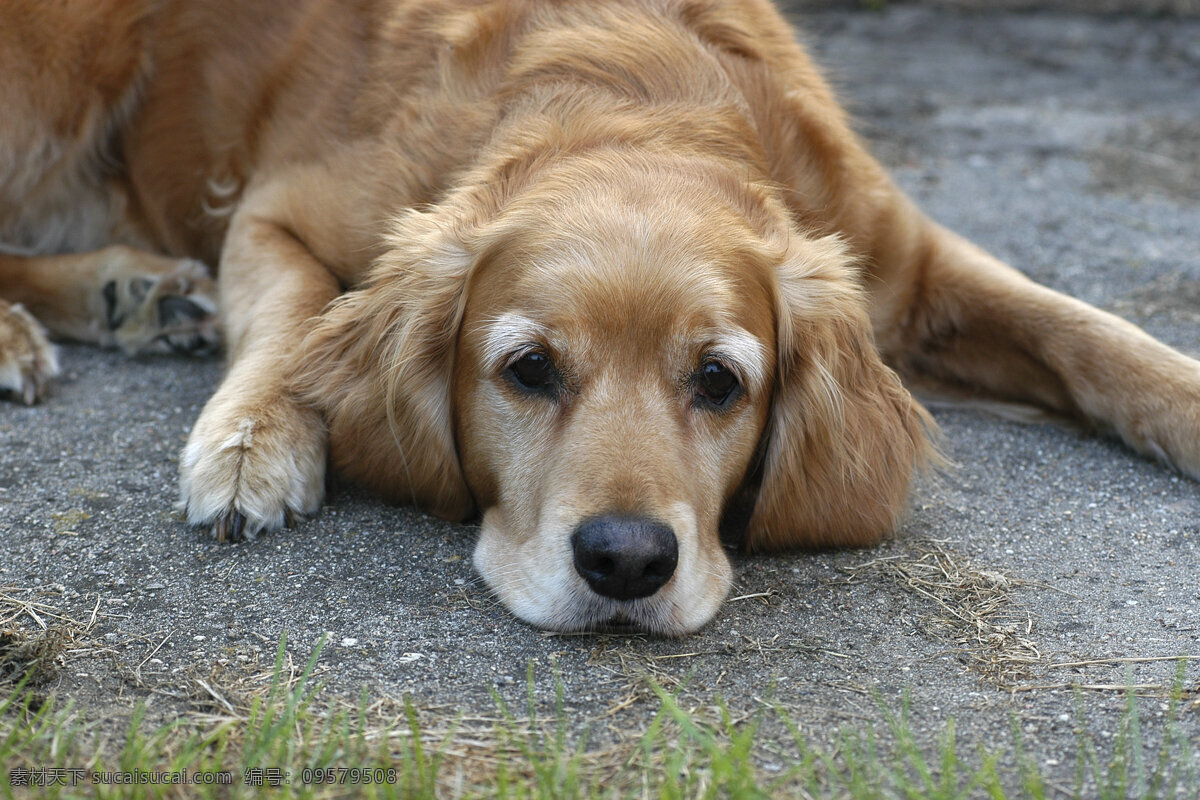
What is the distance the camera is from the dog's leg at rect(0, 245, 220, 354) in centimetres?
420

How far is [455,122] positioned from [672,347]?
3.79ft

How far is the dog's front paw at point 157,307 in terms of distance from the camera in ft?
13.8

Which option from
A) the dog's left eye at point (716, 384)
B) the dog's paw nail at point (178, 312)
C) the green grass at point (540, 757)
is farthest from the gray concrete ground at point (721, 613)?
the dog's left eye at point (716, 384)

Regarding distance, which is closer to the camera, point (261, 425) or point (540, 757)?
point (540, 757)

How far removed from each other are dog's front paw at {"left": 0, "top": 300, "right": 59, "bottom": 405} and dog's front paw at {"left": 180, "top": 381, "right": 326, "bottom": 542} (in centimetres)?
91

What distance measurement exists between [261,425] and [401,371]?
1.33ft

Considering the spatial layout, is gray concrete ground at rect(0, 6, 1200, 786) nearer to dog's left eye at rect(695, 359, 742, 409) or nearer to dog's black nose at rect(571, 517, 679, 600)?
dog's black nose at rect(571, 517, 679, 600)

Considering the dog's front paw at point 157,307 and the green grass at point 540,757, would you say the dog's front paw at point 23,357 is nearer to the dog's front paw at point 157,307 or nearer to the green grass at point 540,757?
the dog's front paw at point 157,307

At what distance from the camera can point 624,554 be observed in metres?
2.43

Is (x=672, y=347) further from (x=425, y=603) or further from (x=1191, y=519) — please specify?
(x=1191, y=519)

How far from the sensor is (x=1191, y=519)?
318 cm

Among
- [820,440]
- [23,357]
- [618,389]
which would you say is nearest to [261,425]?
[618,389]

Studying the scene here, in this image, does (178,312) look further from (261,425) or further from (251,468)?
(251,468)

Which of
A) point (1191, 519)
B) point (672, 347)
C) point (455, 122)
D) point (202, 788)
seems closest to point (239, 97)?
point (455, 122)
